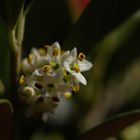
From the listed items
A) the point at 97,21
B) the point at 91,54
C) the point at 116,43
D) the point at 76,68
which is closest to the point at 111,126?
the point at 76,68

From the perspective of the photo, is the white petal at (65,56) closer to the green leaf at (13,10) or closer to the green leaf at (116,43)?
the green leaf at (13,10)

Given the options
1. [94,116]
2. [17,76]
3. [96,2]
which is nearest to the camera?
[17,76]

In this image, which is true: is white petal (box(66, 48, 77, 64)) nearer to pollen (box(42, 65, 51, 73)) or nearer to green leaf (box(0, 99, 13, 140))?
pollen (box(42, 65, 51, 73))

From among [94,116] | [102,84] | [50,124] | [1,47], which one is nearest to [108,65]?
[102,84]

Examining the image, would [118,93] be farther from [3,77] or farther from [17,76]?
[17,76]

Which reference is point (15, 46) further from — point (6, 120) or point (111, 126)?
point (111, 126)

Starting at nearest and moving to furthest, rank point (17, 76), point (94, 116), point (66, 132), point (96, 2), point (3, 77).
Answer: point (17, 76) < point (96, 2) < point (3, 77) < point (66, 132) < point (94, 116)

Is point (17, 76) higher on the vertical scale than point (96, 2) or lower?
lower

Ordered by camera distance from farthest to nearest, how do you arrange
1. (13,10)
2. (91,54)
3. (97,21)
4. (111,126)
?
(91,54), (97,21), (111,126), (13,10)
